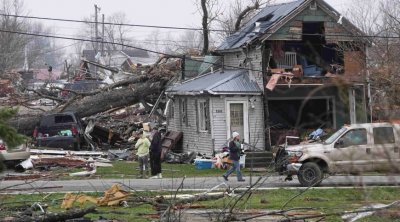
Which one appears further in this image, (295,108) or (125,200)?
(295,108)

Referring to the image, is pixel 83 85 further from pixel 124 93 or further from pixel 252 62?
pixel 252 62

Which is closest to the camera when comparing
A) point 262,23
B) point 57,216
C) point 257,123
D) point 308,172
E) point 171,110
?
point 57,216

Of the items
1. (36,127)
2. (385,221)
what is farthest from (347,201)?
(36,127)

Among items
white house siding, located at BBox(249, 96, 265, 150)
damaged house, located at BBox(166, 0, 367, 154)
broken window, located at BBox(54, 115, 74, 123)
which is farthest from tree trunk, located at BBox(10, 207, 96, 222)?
broken window, located at BBox(54, 115, 74, 123)

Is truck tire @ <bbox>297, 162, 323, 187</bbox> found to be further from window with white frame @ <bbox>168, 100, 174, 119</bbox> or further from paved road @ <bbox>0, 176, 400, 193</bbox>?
window with white frame @ <bbox>168, 100, 174, 119</bbox>

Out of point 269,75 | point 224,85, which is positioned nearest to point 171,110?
point 224,85

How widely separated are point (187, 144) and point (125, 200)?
18983 millimetres

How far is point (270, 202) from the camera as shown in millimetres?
15648

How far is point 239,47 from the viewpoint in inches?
1227

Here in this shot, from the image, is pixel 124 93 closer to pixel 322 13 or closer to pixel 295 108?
pixel 295 108

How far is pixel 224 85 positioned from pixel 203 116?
7.20 feet

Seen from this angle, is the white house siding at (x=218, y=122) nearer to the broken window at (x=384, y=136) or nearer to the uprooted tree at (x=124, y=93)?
the uprooted tree at (x=124, y=93)

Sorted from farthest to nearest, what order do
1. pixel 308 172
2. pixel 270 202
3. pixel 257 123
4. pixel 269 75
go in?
pixel 257 123 < pixel 269 75 < pixel 308 172 < pixel 270 202

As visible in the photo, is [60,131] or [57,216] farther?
→ [60,131]
